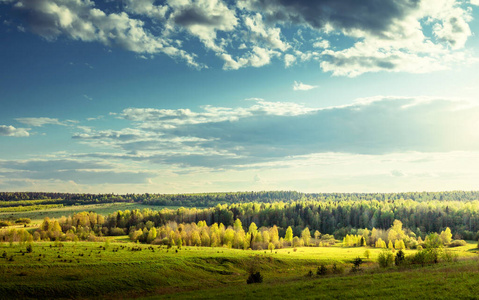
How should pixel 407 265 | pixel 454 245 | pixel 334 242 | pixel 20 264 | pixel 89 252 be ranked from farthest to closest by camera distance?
pixel 334 242
pixel 454 245
pixel 89 252
pixel 20 264
pixel 407 265

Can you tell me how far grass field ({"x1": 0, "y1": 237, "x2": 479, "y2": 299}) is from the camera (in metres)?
36.0

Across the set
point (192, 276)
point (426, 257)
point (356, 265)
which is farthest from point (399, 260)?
point (192, 276)

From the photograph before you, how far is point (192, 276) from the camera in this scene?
8325cm

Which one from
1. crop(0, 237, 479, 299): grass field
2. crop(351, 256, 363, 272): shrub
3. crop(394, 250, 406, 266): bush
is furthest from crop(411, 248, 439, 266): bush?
crop(351, 256, 363, 272): shrub

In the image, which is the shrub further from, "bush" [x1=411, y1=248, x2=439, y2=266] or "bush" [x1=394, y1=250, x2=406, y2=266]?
"bush" [x1=411, y1=248, x2=439, y2=266]

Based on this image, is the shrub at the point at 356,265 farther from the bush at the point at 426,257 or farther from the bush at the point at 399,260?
the bush at the point at 426,257

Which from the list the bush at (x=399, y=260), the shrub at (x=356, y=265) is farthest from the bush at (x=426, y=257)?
the shrub at (x=356, y=265)

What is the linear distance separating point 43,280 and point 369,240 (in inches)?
6125

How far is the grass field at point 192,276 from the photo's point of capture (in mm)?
36013

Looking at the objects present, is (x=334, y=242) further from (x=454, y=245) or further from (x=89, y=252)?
(x=89, y=252)

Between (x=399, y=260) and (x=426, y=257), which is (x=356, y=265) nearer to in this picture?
(x=399, y=260)

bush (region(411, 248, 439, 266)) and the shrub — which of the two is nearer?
bush (region(411, 248, 439, 266))

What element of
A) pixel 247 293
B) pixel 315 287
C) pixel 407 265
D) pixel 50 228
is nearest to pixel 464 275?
pixel 315 287

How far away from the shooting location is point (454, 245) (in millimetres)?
155500
